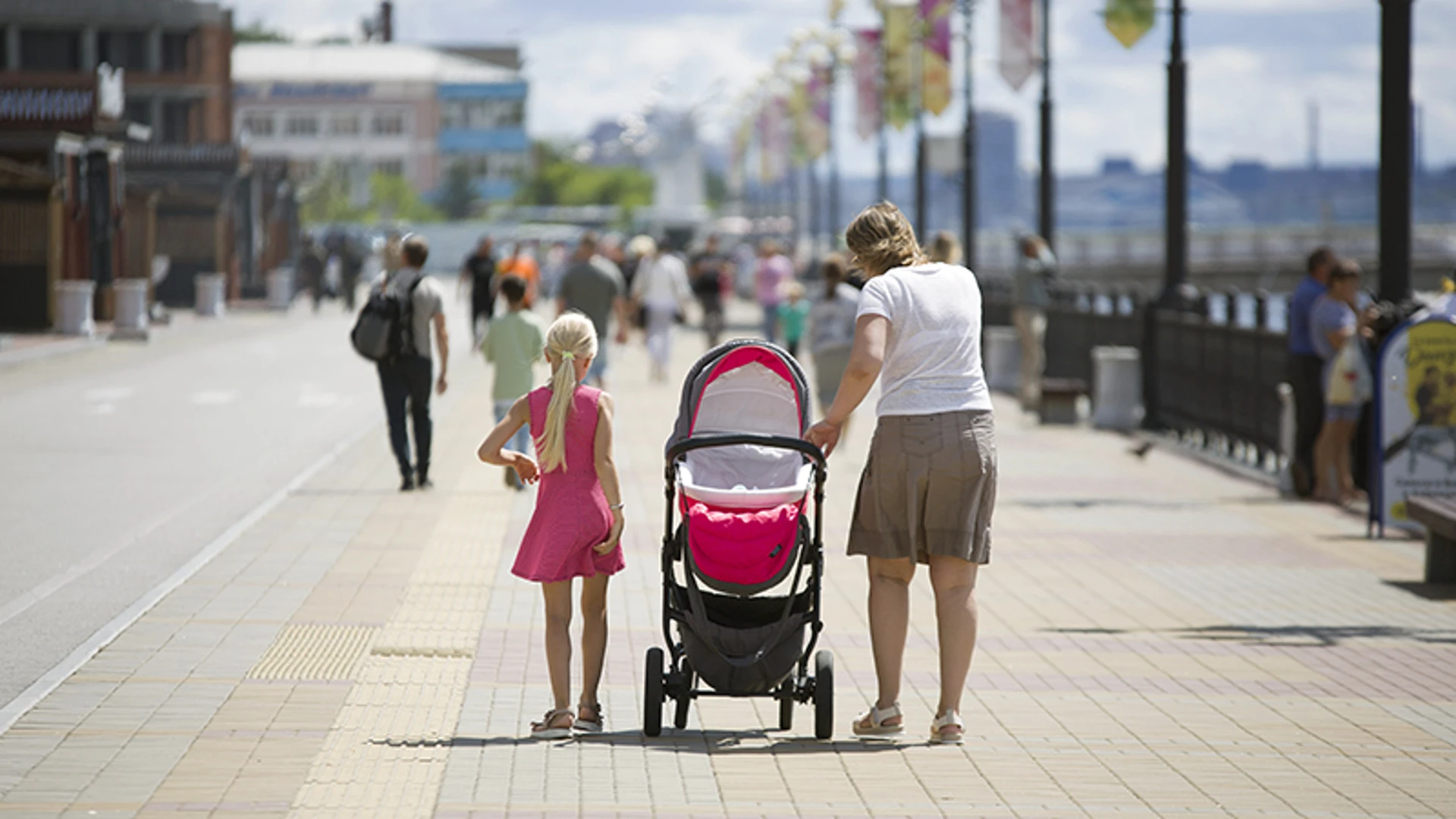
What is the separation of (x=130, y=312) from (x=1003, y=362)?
16.4 meters

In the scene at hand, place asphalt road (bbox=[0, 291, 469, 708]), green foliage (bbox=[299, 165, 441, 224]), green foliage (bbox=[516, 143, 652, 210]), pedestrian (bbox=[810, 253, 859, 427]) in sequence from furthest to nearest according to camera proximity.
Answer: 1. green foliage (bbox=[516, 143, 652, 210])
2. green foliage (bbox=[299, 165, 441, 224])
3. pedestrian (bbox=[810, 253, 859, 427])
4. asphalt road (bbox=[0, 291, 469, 708])

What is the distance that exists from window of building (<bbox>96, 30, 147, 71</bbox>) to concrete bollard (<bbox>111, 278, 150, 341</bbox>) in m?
42.0

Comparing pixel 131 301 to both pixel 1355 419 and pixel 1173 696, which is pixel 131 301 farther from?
pixel 1173 696

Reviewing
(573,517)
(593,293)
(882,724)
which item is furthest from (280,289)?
(882,724)

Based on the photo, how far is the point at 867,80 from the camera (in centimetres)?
4394

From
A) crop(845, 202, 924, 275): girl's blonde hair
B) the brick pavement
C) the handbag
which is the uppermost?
crop(845, 202, 924, 275): girl's blonde hair

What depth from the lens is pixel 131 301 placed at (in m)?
37.3

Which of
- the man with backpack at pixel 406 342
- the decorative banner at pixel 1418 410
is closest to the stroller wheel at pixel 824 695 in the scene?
the decorative banner at pixel 1418 410

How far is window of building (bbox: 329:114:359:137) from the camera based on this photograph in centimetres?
14212

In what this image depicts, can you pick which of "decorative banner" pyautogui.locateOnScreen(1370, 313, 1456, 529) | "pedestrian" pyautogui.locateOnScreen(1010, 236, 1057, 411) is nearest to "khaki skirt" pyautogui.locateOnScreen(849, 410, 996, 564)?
"decorative banner" pyautogui.locateOnScreen(1370, 313, 1456, 529)

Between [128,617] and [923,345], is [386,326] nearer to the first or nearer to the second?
[128,617]

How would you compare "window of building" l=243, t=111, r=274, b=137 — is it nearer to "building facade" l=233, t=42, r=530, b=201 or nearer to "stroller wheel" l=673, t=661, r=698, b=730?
"building facade" l=233, t=42, r=530, b=201

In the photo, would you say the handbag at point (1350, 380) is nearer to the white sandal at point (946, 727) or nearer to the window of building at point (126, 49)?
the white sandal at point (946, 727)

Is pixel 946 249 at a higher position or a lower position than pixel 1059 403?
higher
